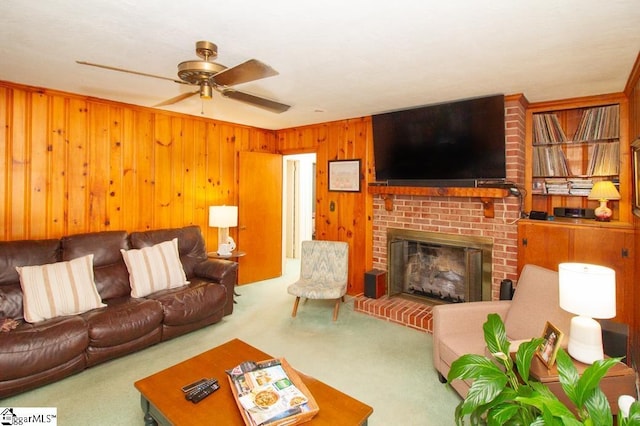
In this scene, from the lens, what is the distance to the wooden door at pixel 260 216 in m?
5.11

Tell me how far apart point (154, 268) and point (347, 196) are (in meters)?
2.53

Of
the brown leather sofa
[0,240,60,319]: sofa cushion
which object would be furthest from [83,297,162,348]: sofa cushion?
[0,240,60,319]: sofa cushion

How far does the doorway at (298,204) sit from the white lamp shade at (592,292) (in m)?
5.38

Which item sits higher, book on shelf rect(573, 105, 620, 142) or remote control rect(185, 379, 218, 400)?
book on shelf rect(573, 105, 620, 142)

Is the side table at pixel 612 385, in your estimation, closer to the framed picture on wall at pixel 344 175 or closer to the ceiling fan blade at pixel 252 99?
the ceiling fan blade at pixel 252 99

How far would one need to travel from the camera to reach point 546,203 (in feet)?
11.9

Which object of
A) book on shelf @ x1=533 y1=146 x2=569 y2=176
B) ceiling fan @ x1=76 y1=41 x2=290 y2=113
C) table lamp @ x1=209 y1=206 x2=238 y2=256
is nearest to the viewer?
ceiling fan @ x1=76 y1=41 x2=290 y2=113

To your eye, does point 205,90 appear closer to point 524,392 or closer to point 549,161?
point 524,392

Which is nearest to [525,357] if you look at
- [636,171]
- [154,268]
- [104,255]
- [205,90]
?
[636,171]

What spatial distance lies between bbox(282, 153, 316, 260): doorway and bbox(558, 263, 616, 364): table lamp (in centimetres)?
535

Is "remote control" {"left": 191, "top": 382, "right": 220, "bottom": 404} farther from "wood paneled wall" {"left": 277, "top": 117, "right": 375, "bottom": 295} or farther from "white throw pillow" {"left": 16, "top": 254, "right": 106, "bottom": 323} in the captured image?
"wood paneled wall" {"left": 277, "top": 117, "right": 375, "bottom": 295}

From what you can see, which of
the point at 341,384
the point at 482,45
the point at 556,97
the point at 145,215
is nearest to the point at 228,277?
the point at 145,215

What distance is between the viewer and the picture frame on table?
1723 millimetres

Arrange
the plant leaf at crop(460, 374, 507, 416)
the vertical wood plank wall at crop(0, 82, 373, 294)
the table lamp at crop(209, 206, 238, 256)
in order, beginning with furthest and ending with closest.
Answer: the table lamp at crop(209, 206, 238, 256) < the vertical wood plank wall at crop(0, 82, 373, 294) < the plant leaf at crop(460, 374, 507, 416)
